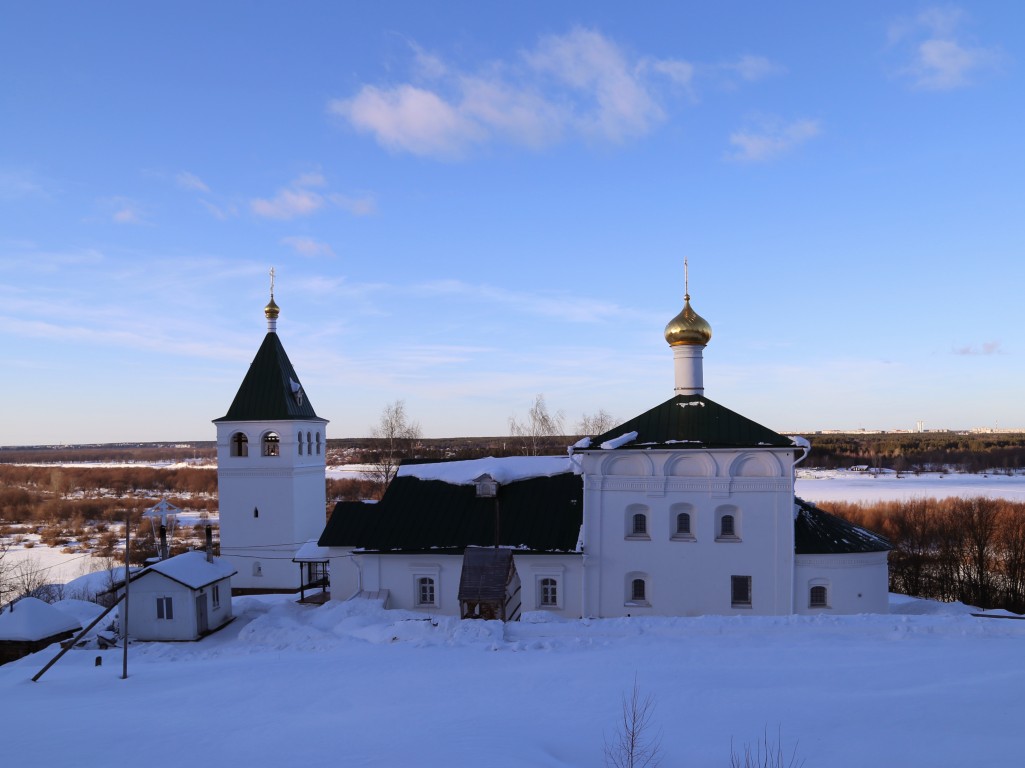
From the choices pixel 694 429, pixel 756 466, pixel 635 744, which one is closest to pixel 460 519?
pixel 694 429

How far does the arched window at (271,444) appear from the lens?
20.9m

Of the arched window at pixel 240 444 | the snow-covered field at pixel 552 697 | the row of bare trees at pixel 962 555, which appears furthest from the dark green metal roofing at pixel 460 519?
the row of bare trees at pixel 962 555

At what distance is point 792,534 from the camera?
47.4 ft

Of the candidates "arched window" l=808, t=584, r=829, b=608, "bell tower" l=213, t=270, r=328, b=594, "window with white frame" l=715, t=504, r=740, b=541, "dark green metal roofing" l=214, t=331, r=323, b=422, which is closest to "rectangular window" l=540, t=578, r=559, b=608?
"window with white frame" l=715, t=504, r=740, b=541

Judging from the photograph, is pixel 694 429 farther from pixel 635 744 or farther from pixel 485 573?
pixel 635 744

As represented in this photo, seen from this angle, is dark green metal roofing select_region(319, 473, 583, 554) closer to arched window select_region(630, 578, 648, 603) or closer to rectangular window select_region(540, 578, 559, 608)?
rectangular window select_region(540, 578, 559, 608)

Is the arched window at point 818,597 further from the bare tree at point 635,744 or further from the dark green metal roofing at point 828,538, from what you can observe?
the bare tree at point 635,744

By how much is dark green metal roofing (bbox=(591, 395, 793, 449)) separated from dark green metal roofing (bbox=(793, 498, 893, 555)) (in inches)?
78.7

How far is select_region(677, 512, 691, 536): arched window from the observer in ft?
49.6

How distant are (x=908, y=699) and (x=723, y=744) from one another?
2.20 metres

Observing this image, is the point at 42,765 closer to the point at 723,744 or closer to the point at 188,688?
the point at 188,688

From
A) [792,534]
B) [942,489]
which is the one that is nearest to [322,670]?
[792,534]

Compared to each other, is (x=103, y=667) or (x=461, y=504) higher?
(x=461, y=504)

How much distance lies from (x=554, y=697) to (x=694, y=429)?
29.0ft
